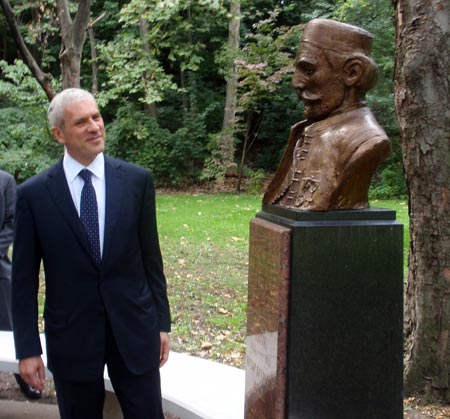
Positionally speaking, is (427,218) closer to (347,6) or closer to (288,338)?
(288,338)

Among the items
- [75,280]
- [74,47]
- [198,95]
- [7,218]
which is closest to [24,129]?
[198,95]

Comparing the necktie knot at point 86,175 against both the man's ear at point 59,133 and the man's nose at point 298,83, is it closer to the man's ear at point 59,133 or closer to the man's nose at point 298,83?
the man's ear at point 59,133

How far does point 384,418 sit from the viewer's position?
3.22m

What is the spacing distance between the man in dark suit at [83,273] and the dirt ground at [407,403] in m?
1.87

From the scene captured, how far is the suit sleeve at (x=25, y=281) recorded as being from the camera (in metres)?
→ 2.65

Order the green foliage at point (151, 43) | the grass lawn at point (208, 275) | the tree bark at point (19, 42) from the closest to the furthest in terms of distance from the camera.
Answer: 1. the grass lawn at point (208, 275)
2. the tree bark at point (19, 42)
3. the green foliage at point (151, 43)

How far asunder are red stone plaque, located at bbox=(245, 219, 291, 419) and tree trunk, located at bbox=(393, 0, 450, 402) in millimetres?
1534

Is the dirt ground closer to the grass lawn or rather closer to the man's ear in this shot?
the grass lawn

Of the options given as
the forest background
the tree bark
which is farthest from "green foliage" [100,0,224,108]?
the tree bark

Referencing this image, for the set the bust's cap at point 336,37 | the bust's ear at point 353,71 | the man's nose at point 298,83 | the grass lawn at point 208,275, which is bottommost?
the grass lawn at point 208,275

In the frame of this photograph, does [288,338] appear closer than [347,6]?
Yes

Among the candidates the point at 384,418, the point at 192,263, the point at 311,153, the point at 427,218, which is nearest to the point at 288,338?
the point at 384,418

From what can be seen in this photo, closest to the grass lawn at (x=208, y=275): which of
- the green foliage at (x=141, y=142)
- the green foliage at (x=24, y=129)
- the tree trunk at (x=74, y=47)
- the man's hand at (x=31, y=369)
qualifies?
the tree trunk at (x=74, y=47)

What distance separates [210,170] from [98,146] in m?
14.9
